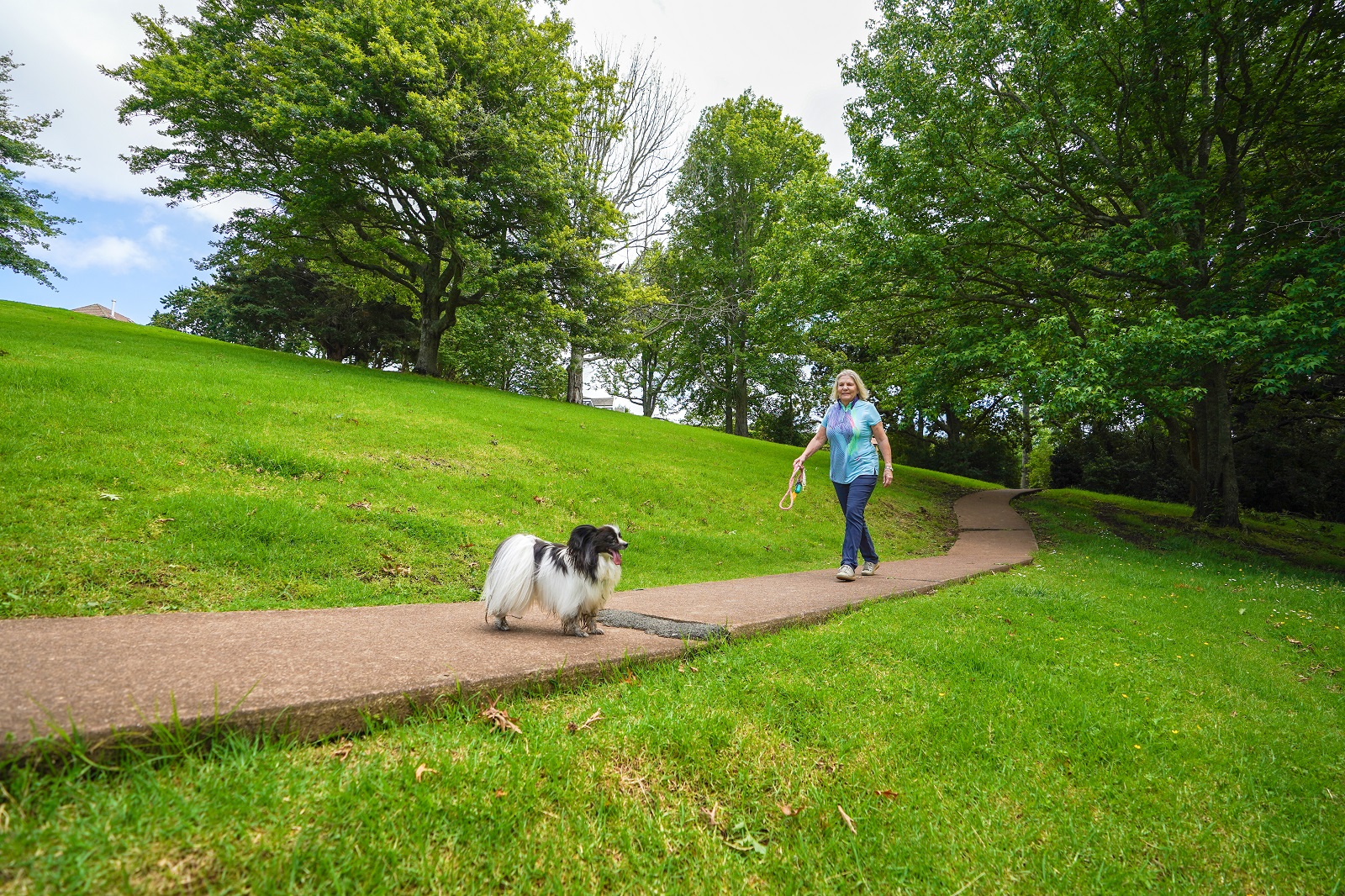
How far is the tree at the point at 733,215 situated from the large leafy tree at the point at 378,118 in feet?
36.6

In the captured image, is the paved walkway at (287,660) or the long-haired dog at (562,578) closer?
the paved walkway at (287,660)

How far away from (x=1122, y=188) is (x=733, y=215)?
22.9 meters

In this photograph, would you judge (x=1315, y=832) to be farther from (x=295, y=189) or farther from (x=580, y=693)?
(x=295, y=189)

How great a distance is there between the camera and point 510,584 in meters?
4.09

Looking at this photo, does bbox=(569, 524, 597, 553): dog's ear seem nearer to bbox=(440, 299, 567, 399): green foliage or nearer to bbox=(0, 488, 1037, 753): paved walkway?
bbox=(0, 488, 1037, 753): paved walkway

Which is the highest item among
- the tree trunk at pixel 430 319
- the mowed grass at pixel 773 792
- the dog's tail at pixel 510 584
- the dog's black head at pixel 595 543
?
the tree trunk at pixel 430 319

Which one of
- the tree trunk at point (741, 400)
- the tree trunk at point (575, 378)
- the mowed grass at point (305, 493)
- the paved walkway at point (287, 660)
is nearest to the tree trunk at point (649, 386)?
the tree trunk at point (741, 400)

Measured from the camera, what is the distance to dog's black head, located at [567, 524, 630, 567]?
4.19m

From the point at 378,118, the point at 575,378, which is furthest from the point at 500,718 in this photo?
the point at 575,378

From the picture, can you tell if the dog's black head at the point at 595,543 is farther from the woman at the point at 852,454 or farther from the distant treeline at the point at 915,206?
the distant treeline at the point at 915,206

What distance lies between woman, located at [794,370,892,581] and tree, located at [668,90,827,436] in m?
22.6

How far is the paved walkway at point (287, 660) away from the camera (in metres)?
2.19

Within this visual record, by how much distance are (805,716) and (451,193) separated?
20911mm

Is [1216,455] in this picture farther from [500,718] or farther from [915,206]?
[500,718]
